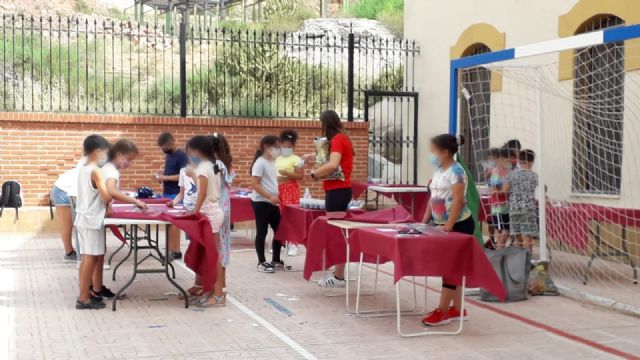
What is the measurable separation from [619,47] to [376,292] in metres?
5.25

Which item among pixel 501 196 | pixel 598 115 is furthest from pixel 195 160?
pixel 598 115

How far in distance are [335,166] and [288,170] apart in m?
2.47

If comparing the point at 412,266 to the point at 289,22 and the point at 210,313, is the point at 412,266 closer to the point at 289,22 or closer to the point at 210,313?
the point at 210,313

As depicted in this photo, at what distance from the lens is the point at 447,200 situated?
7.25m

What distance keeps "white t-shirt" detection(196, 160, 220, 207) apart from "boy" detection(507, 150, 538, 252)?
387 centimetres

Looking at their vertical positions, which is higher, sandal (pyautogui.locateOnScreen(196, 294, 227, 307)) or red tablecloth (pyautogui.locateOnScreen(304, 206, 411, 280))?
red tablecloth (pyautogui.locateOnScreen(304, 206, 411, 280))

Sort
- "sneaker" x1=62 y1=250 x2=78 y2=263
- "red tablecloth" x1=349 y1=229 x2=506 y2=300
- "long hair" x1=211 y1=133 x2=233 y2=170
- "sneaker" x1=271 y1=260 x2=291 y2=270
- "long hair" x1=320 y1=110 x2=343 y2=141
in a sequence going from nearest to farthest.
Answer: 1. "red tablecloth" x1=349 y1=229 x2=506 y2=300
2. "long hair" x1=211 y1=133 x2=233 y2=170
3. "long hair" x1=320 y1=110 x2=343 y2=141
4. "sneaker" x1=271 y1=260 x2=291 y2=270
5. "sneaker" x1=62 y1=250 x2=78 y2=263

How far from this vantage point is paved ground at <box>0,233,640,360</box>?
6484 millimetres

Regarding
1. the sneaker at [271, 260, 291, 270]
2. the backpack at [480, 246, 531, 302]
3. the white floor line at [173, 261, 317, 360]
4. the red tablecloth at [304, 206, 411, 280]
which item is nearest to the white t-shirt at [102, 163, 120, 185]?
the white floor line at [173, 261, 317, 360]

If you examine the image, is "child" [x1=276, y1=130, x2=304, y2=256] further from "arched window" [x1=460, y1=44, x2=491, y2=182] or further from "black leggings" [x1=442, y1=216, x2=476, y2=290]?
"arched window" [x1=460, y1=44, x2=491, y2=182]

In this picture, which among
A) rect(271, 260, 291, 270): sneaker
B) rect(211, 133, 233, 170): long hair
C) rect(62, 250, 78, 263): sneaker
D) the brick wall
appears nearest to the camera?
rect(211, 133, 233, 170): long hair

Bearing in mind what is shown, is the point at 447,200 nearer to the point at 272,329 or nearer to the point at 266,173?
the point at 272,329

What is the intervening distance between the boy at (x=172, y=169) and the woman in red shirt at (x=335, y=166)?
289cm

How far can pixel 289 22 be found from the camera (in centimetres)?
3572
